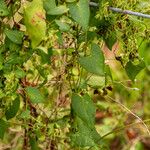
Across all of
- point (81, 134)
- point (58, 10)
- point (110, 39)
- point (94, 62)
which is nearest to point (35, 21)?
point (58, 10)

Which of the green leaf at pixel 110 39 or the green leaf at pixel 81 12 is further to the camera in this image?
the green leaf at pixel 110 39

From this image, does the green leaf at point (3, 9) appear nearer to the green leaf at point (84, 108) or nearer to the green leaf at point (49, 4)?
the green leaf at point (49, 4)

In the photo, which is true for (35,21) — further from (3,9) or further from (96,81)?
(96,81)

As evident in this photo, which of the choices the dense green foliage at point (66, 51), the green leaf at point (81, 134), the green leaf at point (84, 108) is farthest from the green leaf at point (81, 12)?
the green leaf at point (81, 134)

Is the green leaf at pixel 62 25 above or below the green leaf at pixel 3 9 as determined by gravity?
below

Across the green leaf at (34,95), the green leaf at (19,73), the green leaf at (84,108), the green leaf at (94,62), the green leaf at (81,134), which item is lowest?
the green leaf at (81,134)

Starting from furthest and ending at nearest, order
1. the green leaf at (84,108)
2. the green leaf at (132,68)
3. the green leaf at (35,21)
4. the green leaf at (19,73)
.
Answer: the green leaf at (132,68)
the green leaf at (84,108)
the green leaf at (19,73)
the green leaf at (35,21)
